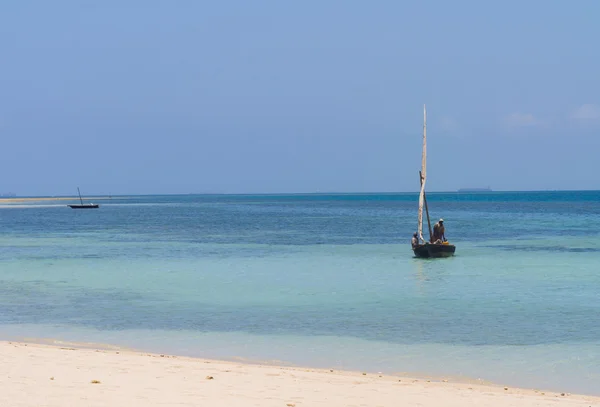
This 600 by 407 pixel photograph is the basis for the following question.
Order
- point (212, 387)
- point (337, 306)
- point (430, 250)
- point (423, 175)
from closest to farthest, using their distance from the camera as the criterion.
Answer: point (212, 387) < point (337, 306) < point (430, 250) < point (423, 175)

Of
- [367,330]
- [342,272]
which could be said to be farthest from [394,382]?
[342,272]

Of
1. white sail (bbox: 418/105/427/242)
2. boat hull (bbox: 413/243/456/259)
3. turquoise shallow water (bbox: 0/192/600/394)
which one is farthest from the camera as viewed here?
white sail (bbox: 418/105/427/242)

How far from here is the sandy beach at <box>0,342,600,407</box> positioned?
12.5m

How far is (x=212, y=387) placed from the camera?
1355 cm

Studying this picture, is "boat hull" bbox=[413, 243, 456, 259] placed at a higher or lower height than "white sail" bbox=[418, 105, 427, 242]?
lower

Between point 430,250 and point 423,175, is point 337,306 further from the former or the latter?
point 423,175

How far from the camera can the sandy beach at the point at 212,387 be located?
1245 cm

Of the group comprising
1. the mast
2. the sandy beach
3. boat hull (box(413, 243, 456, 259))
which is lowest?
boat hull (box(413, 243, 456, 259))

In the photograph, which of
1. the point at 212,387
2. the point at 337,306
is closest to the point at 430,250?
the point at 337,306

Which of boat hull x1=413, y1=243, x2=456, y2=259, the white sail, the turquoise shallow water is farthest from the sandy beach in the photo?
the white sail

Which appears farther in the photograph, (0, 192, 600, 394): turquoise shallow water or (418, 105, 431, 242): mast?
(418, 105, 431, 242): mast

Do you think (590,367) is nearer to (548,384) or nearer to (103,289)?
(548,384)

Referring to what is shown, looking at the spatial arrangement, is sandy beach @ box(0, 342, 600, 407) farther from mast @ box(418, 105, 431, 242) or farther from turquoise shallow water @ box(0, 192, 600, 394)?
mast @ box(418, 105, 431, 242)

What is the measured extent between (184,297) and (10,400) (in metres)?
17.2
